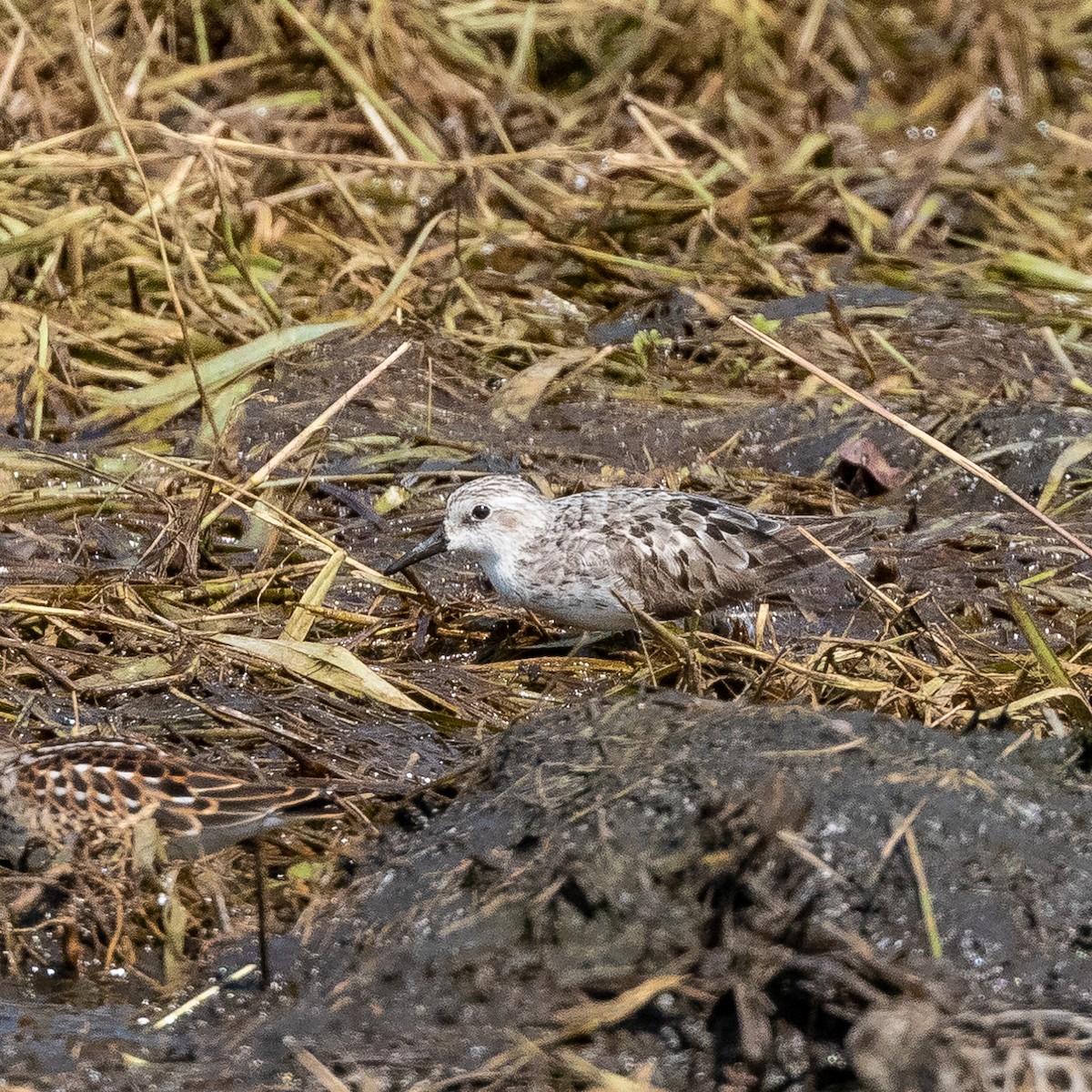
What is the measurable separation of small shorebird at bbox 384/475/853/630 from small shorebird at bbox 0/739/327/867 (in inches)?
57.0

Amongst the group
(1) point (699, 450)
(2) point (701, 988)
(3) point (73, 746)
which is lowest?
(1) point (699, 450)

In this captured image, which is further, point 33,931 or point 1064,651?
point 1064,651

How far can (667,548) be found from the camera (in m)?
5.71

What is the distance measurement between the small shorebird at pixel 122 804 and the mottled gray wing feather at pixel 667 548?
1.61 m

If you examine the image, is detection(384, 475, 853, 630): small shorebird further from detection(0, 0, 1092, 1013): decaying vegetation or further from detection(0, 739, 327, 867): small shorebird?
detection(0, 739, 327, 867): small shorebird

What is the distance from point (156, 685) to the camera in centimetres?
510

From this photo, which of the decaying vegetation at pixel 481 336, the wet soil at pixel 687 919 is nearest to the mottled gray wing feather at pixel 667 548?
the decaying vegetation at pixel 481 336

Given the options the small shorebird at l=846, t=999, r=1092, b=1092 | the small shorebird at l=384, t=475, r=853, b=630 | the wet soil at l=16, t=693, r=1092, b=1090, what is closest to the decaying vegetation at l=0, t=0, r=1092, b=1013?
the small shorebird at l=384, t=475, r=853, b=630

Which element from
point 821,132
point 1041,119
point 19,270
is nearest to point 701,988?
point 19,270

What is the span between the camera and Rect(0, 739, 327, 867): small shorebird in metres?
4.27

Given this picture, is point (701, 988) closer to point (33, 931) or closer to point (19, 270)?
point (33, 931)

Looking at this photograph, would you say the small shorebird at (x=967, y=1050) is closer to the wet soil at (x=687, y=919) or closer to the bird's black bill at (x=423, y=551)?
the wet soil at (x=687, y=919)

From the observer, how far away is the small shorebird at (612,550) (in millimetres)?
5594

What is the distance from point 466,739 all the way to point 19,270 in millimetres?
3726
